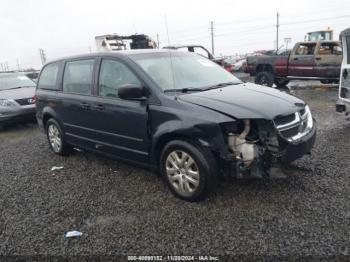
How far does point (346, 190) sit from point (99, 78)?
3.44m

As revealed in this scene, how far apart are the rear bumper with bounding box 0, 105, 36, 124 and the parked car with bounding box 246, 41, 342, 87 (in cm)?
899

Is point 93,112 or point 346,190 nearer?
point 346,190

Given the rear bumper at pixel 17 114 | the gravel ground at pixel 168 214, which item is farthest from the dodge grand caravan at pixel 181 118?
the rear bumper at pixel 17 114

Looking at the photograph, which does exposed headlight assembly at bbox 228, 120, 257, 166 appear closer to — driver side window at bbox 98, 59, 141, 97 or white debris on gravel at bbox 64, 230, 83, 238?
driver side window at bbox 98, 59, 141, 97

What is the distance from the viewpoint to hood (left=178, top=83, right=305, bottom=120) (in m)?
3.24

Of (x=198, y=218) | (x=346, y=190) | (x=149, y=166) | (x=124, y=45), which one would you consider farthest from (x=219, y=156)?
(x=124, y=45)

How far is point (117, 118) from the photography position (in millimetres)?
4059

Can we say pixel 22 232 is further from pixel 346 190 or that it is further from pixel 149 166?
pixel 346 190

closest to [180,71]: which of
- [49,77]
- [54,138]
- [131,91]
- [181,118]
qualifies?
[131,91]

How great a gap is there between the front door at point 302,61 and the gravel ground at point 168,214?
26.2 feet

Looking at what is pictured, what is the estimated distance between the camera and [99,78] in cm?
434

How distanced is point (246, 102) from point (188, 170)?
3.23ft

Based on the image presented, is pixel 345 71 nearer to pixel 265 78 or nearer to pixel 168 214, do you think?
pixel 168 214

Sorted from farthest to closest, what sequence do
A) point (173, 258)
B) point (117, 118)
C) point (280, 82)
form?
point (280, 82) → point (117, 118) → point (173, 258)
